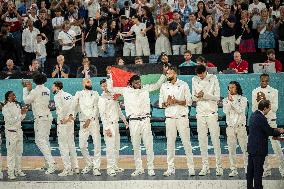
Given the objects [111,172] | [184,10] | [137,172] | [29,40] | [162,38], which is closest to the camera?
[137,172]

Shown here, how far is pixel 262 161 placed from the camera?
48.8 feet

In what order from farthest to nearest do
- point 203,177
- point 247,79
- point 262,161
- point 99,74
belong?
point 99,74
point 247,79
point 203,177
point 262,161

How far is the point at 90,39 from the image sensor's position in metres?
24.3

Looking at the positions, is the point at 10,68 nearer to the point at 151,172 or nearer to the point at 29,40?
the point at 29,40

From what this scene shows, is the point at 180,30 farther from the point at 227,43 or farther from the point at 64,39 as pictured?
the point at 64,39

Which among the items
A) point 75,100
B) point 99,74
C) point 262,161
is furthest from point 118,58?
point 262,161

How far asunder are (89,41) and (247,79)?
5762 mm

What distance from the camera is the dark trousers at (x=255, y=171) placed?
14797 millimetres

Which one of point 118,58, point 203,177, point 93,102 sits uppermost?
Result: point 118,58

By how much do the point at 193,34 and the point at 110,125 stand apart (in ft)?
23.0

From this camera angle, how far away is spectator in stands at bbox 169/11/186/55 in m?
23.4

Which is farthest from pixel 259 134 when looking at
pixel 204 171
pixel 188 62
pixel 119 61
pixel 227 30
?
pixel 227 30

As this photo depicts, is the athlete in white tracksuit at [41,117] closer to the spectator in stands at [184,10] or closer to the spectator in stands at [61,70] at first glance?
the spectator in stands at [61,70]

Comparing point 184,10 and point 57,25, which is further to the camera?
point 57,25
